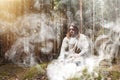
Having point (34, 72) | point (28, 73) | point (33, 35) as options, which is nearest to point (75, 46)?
point (34, 72)

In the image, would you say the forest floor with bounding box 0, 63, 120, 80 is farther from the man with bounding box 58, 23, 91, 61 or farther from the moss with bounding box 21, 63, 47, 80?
the man with bounding box 58, 23, 91, 61

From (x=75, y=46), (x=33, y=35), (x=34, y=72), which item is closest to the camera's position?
(x=34, y=72)

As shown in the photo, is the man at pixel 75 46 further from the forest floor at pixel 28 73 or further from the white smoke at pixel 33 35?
the white smoke at pixel 33 35

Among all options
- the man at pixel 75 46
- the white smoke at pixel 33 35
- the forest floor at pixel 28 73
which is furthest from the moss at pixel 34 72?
the white smoke at pixel 33 35

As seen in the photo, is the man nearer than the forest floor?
No

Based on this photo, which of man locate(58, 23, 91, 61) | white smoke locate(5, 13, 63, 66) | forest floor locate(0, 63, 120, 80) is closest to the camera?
forest floor locate(0, 63, 120, 80)

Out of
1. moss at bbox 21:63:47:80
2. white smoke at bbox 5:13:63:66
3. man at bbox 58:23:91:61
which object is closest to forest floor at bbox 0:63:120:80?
moss at bbox 21:63:47:80

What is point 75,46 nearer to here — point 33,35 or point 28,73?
point 28,73

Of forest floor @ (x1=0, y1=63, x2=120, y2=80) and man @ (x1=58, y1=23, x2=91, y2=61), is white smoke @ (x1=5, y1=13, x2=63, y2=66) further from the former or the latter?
man @ (x1=58, y1=23, x2=91, y2=61)

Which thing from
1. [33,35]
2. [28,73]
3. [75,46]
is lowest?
[28,73]

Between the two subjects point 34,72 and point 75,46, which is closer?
point 34,72

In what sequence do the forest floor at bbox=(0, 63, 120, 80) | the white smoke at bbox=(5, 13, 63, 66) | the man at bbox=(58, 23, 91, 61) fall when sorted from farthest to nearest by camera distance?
the white smoke at bbox=(5, 13, 63, 66) → the man at bbox=(58, 23, 91, 61) → the forest floor at bbox=(0, 63, 120, 80)

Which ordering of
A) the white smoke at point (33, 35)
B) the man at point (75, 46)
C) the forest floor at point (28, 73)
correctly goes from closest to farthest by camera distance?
the forest floor at point (28, 73) → the man at point (75, 46) → the white smoke at point (33, 35)

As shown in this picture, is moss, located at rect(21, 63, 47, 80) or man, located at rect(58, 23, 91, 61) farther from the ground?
man, located at rect(58, 23, 91, 61)
